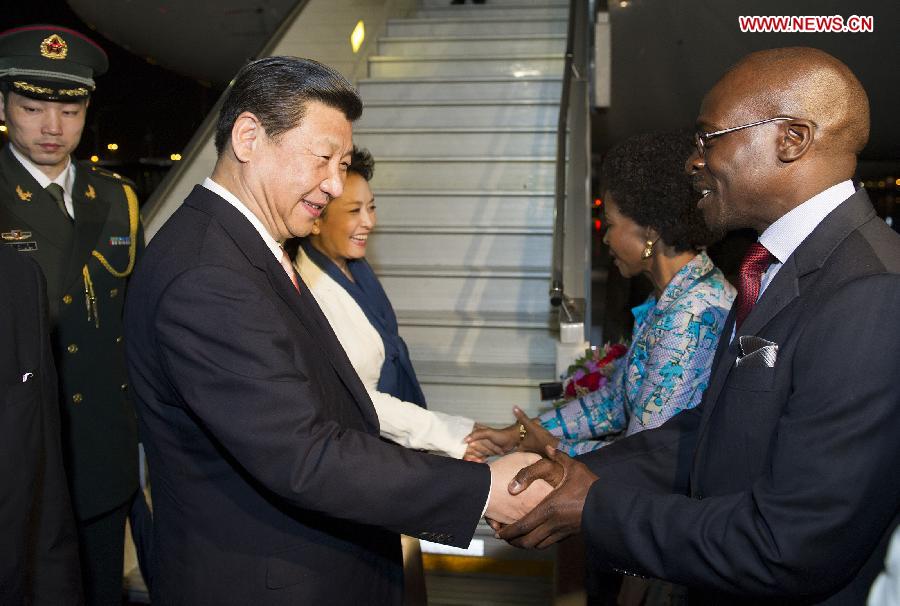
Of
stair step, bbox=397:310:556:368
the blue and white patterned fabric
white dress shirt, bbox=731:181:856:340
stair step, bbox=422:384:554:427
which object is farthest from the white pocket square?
stair step, bbox=397:310:556:368

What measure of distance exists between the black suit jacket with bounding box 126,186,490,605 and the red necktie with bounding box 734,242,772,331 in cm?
63

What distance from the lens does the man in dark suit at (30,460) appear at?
54.8 inches

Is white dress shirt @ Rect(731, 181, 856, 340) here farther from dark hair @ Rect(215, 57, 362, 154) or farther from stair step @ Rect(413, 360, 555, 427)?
stair step @ Rect(413, 360, 555, 427)

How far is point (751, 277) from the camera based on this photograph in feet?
5.44

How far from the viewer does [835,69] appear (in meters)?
1.45

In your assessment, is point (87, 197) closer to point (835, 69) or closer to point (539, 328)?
point (835, 69)

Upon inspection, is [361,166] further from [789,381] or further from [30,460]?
[789,381]

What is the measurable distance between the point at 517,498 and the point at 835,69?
109 centimetres

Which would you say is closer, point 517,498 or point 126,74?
point 517,498

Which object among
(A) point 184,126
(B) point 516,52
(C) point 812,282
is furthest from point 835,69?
(A) point 184,126

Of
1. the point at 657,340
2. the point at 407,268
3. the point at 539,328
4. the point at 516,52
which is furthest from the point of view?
the point at 516,52

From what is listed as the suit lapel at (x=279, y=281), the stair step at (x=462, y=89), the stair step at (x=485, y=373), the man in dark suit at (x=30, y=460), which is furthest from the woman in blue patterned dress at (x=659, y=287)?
the stair step at (x=462, y=89)

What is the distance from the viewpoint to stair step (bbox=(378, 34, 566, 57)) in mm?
6703

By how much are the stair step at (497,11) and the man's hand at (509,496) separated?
19.0 ft
